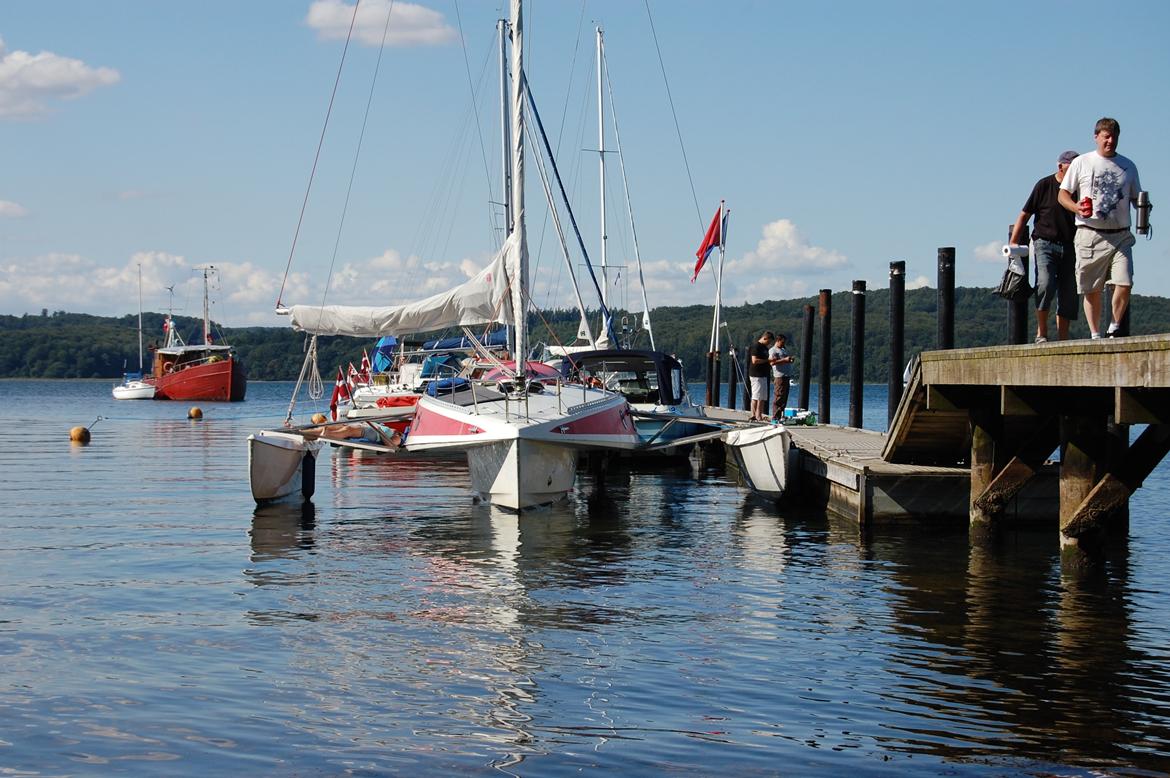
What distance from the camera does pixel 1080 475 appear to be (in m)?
12.8

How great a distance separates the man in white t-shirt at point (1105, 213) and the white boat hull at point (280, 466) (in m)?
12.4

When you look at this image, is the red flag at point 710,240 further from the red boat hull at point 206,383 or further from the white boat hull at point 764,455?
the red boat hull at point 206,383

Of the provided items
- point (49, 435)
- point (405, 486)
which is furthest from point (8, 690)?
point (49, 435)

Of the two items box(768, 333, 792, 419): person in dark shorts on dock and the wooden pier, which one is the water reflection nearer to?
the wooden pier

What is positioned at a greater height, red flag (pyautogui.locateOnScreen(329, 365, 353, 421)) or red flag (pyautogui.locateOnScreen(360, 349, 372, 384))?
red flag (pyautogui.locateOnScreen(360, 349, 372, 384))

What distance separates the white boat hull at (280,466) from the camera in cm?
2023

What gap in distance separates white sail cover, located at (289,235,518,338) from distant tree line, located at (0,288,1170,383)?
6.91 m

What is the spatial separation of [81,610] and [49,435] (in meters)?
36.1

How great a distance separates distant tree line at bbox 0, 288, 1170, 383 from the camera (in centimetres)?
6276

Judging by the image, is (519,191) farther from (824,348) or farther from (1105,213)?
(824,348)

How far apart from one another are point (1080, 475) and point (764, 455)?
814 cm

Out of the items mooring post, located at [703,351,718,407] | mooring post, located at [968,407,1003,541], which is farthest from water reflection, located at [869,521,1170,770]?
mooring post, located at [703,351,718,407]

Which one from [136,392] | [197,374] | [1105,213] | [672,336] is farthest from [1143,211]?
[672,336]

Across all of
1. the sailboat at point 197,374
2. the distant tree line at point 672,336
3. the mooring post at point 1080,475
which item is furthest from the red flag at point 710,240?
the sailboat at point 197,374
